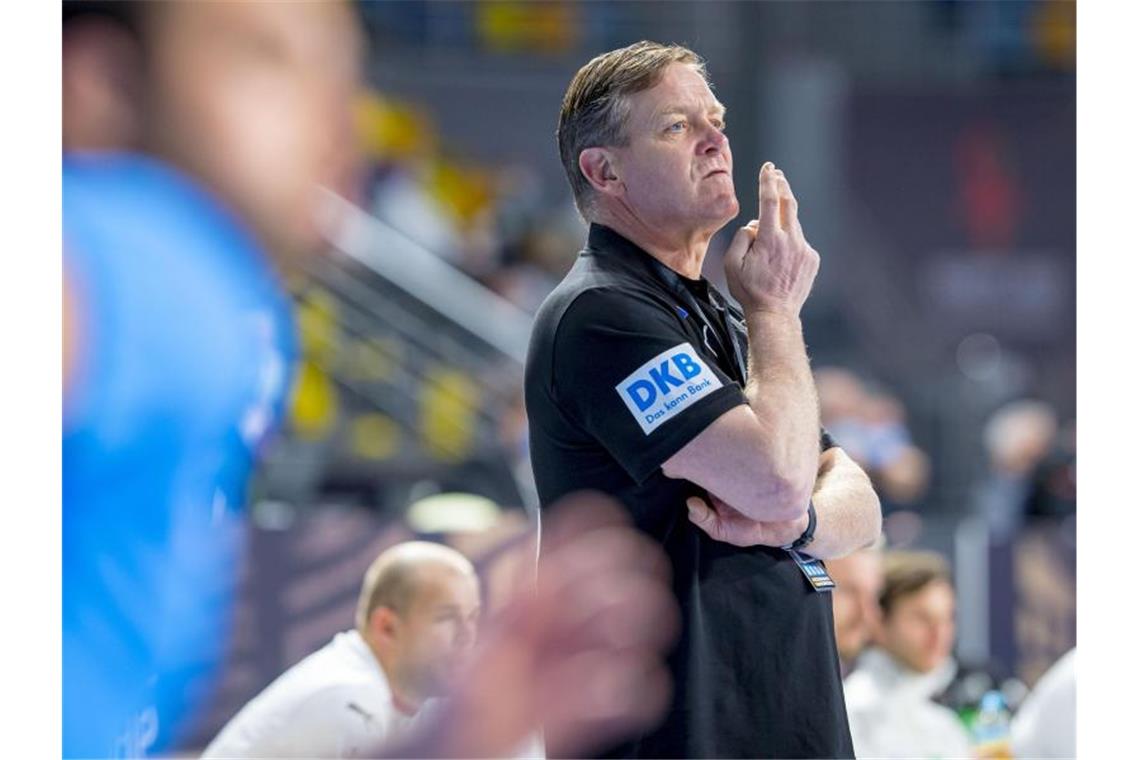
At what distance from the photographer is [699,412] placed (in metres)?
2.21

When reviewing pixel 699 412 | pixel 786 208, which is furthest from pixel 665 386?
pixel 786 208

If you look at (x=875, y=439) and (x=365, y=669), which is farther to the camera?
(x=875, y=439)

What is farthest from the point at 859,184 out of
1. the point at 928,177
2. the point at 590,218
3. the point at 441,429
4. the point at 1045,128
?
the point at 590,218

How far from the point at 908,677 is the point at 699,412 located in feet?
9.22

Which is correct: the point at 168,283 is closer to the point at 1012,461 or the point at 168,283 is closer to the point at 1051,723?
the point at 1051,723

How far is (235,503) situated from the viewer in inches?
48.1

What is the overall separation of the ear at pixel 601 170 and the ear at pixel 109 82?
162 cm

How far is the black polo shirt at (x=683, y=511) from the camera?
2.23m

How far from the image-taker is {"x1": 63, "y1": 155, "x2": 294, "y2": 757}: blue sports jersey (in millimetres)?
927

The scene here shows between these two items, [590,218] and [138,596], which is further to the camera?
[590,218]

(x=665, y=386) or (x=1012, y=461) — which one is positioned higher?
(x=665, y=386)

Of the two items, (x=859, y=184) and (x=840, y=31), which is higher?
(x=840, y=31)

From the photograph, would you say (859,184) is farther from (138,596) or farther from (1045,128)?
(138,596)

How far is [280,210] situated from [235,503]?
38 cm
